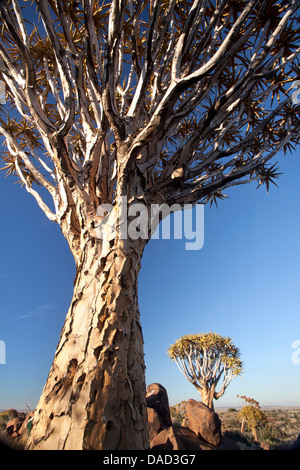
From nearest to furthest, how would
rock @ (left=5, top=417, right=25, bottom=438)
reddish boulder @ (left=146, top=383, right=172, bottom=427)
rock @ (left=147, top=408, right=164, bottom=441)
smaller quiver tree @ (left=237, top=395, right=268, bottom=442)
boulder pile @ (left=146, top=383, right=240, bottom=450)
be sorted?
boulder pile @ (left=146, top=383, right=240, bottom=450), rock @ (left=5, top=417, right=25, bottom=438), rock @ (left=147, top=408, right=164, bottom=441), reddish boulder @ (left=146, top=383, right=172, bottom=427), smaller quiver tree @ (left=237, top=395, right=268, bottom=442)

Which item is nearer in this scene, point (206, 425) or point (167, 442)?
point (167, 442)

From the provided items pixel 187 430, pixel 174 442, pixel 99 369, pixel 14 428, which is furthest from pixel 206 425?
pixel 99 369

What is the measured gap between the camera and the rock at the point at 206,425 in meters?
7.33

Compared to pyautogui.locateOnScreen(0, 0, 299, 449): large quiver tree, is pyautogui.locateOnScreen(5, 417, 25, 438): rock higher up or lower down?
lower down

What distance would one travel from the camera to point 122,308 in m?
2.18

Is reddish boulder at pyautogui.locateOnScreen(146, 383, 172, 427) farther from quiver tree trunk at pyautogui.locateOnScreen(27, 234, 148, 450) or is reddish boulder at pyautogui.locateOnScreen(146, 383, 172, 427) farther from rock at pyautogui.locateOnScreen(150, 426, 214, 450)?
quiver tree trunk at pyautogui.locateOnScreen(27, 234, 148, 450)

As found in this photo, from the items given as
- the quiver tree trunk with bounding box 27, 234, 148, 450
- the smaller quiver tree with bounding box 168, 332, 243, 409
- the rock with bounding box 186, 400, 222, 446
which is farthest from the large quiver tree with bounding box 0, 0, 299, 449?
the smaller quiver tree with bounding box 168, 332, 243, 409

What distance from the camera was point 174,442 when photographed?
5957 millimetres

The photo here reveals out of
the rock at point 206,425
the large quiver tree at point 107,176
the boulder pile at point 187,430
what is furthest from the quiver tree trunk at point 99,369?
the rock at point 206,425

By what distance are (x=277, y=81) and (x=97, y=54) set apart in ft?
11.8

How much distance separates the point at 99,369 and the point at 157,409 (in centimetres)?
832

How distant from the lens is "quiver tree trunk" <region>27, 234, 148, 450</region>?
5.36 feet

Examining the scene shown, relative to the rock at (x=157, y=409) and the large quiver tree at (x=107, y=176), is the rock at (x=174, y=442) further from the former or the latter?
the large quiver tree at (x=107, y=176)

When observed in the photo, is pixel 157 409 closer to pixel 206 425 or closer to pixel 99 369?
pixel 206 425
